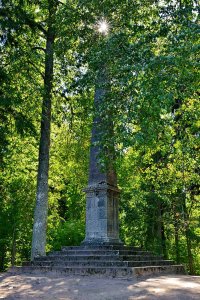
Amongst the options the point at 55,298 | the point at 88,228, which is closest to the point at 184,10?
the point at 55,298

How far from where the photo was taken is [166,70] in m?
6.86

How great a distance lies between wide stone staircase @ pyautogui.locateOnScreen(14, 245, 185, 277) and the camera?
27.5ft

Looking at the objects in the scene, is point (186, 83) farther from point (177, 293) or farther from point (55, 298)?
point (55, 298)

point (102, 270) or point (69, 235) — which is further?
point (69, 235)

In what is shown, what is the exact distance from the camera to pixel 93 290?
6242 mm

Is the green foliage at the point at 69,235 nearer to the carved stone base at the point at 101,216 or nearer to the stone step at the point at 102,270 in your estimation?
the carved stone base at the point at 101,216

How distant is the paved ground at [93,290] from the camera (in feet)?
18.3

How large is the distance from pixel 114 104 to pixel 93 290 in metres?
3.98

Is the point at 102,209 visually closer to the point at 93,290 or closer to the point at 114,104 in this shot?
the point at 114,104

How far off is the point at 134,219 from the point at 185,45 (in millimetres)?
13464

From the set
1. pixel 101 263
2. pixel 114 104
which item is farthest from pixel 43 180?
pixel 114 104

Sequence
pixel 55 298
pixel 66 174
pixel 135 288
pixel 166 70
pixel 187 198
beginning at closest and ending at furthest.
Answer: pixel 55 298, pixel 135 288, pixel 166 70, pixel 187 198, pixel 66 174

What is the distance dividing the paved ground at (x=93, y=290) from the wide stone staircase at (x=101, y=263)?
672mm

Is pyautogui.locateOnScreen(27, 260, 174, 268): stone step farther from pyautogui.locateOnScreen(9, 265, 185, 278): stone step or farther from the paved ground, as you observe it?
the paved ground
